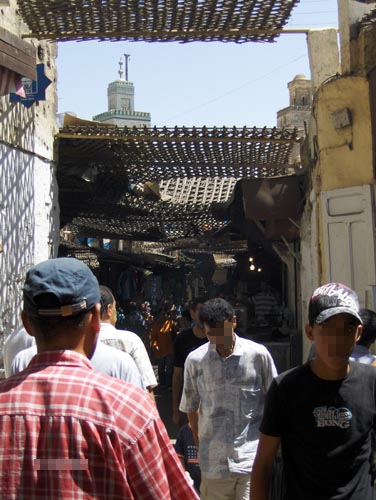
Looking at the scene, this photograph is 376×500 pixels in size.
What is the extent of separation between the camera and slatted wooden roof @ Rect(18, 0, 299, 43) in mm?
7688

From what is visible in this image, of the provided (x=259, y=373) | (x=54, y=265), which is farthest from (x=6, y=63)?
(x=54, y=265)

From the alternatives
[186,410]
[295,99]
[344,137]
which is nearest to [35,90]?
[344,137]

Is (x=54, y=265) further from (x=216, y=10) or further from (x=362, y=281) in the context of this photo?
(x=216, y=10)

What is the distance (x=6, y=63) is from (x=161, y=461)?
3.61m

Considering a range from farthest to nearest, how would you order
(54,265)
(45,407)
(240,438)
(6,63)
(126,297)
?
(126,297) < (6,63) < (240,438) < (54,265) < (45,407)

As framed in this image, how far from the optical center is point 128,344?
148 inches

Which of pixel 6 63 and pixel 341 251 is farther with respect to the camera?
pixel 341 251

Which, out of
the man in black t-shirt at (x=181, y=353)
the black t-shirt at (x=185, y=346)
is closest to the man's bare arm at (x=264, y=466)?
the man in black t-shirt at (x=181, y=353)

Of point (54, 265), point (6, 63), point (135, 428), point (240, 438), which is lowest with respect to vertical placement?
point (240, 438)

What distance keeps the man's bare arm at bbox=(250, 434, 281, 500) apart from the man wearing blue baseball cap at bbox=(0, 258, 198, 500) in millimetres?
883

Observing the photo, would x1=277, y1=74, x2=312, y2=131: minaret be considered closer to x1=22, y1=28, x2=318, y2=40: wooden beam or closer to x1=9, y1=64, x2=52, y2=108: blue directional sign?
x1=22, y1=28, x2=318, y2=40: wooden beam

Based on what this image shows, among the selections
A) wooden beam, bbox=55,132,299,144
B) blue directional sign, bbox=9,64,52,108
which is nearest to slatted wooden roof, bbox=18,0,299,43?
blue directional sign, bbox=9,64,52,108

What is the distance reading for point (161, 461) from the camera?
161 cm

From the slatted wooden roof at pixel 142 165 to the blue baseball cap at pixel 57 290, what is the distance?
23.9ft
